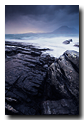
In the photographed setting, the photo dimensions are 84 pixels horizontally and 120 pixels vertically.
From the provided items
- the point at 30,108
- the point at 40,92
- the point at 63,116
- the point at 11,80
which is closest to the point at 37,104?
the point at 30,108

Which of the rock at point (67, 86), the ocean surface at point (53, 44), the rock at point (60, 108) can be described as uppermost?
the ocean surface at point (53, 44)

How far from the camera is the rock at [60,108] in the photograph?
135cm

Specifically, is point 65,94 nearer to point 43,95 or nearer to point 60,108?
point 60,108

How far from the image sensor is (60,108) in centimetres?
145

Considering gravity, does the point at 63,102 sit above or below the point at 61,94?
below

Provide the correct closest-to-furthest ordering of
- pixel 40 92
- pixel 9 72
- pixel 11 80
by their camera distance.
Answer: pixel 40 92, pixel 11 80, pixel 9 72

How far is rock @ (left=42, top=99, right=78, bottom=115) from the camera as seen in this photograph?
1.35 metres

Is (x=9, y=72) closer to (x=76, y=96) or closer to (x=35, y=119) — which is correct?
(x=35, y=119)

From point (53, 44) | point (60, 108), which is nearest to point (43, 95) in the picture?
point (60, 108)

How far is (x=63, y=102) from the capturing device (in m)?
1.54

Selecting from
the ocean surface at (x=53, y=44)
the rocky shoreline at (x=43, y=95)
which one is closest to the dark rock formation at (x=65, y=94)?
the rocky shoreline at (x=43, y=95)

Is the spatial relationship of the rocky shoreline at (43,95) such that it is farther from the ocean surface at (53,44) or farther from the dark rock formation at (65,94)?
the ocean surface at (53,44)
